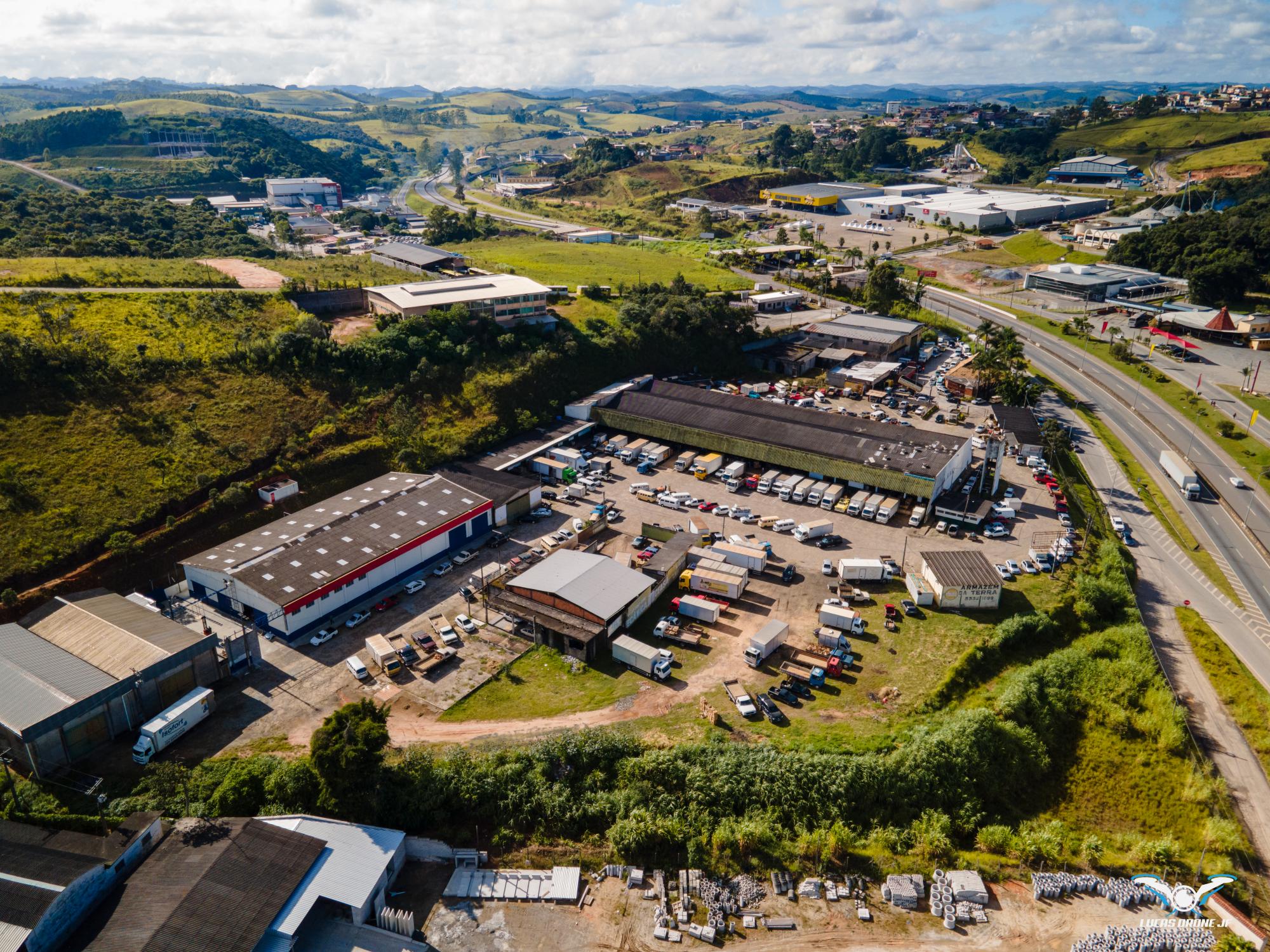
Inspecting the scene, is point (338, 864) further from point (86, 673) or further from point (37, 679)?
point (37, 679)

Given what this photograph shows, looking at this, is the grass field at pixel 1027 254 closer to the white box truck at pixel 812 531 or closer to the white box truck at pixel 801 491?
the white box truck at pixel 801 491

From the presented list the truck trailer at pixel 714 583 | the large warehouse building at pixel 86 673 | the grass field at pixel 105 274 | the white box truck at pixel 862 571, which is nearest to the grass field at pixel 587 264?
the grass field at pixel 105 274

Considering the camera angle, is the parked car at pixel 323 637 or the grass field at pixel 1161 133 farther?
the grass field at pixel 1161 133

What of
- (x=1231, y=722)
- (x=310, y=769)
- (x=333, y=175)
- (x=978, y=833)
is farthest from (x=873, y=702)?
(x=333, y=175)

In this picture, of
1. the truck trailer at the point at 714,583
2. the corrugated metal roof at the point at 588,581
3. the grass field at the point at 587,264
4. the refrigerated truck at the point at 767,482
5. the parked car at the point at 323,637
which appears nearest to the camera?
the parked car at the point at 323,637

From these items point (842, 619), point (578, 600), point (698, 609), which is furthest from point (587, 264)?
point (842, 619)

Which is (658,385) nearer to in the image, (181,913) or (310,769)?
(310,769)

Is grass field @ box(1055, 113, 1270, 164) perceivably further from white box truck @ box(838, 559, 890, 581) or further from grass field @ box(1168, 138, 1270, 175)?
white box truck @ box(838, 559, 890, 581)

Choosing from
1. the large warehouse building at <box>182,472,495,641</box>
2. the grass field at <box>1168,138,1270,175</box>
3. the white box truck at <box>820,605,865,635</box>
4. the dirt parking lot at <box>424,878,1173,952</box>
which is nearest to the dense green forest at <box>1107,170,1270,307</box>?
the grass field at <box>1168,138,1270,175</box>
